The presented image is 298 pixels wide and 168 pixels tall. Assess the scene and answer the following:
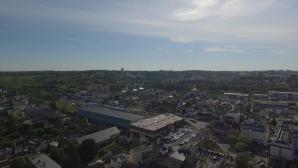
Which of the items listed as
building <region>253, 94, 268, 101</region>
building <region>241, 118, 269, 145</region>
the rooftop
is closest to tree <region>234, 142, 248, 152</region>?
building <region>241, 118, 269, 145</region>

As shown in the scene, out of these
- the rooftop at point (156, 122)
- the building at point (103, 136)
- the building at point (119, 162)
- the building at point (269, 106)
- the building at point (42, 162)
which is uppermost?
the building at point (269, 106)

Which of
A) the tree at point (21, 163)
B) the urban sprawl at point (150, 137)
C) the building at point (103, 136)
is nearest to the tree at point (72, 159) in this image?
the urban sprawl at point (150, 137)

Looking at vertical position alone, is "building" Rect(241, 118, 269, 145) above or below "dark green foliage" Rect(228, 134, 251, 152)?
above

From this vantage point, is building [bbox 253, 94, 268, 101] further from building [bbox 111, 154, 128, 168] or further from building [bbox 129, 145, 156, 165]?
building [bbox 111, 154, 128, 168]

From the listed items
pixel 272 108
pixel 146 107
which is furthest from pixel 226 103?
pixel 146 107

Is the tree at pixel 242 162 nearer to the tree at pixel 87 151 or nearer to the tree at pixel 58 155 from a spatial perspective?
the tree at pixel 87 151
